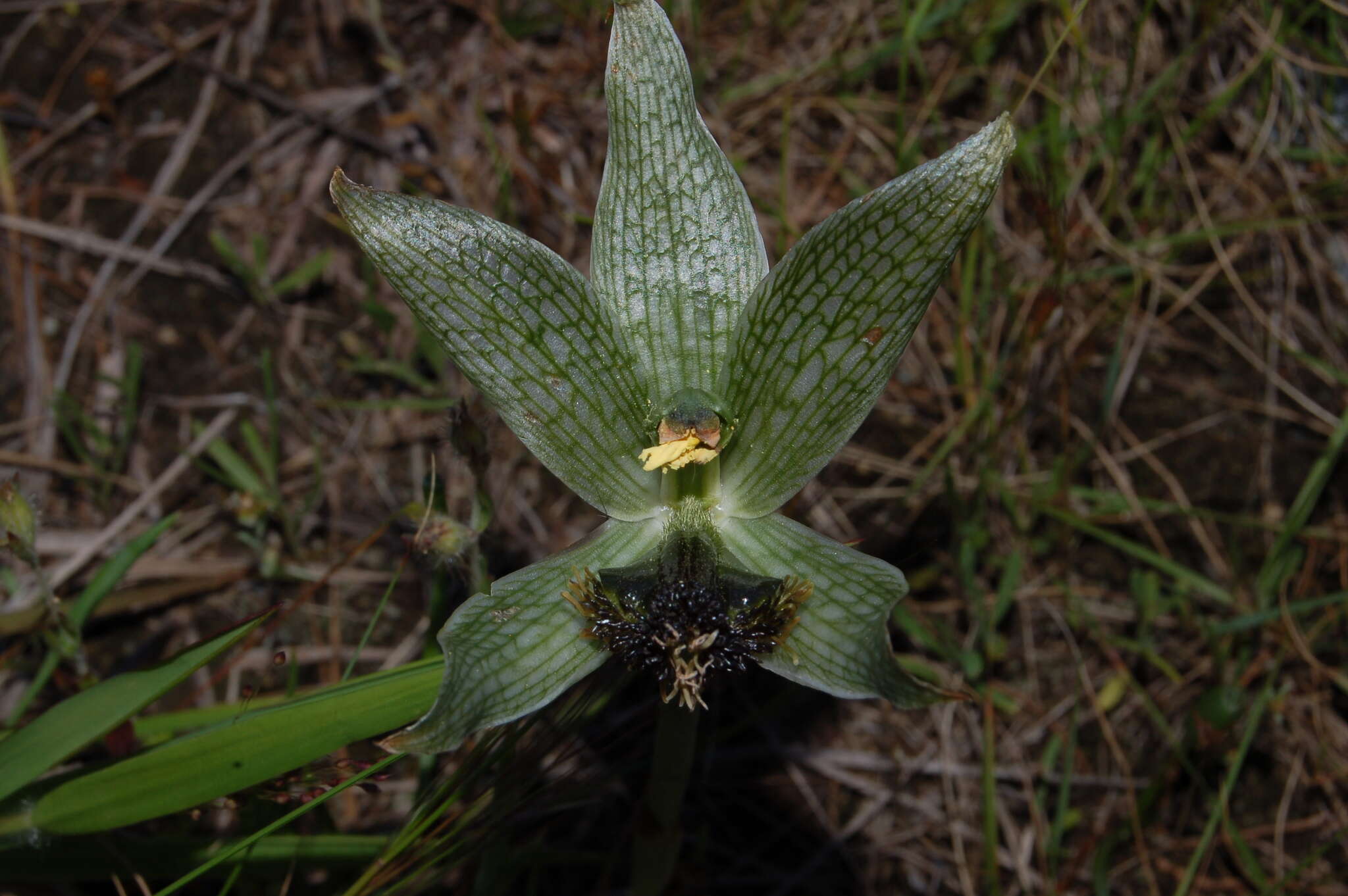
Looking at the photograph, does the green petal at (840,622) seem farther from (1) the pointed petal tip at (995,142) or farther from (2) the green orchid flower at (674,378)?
(1) the pointed petal tip at (995,142)

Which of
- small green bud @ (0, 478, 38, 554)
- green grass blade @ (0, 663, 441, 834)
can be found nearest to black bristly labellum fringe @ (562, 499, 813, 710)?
green grass blade @ (0, 663, 441, 834)

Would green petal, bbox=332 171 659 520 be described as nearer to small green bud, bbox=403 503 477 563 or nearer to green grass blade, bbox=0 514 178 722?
small green bud, bbox=403 503 477 563

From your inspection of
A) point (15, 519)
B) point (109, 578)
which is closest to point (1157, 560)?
point (109, 578)

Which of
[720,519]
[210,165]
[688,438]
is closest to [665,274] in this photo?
[688,438]

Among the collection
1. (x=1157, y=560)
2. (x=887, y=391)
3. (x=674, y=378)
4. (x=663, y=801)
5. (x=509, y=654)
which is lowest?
(x=1157, y=560)

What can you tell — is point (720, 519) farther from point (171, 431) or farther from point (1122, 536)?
point (171, 431)

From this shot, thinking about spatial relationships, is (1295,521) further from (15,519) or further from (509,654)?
(15,519)
